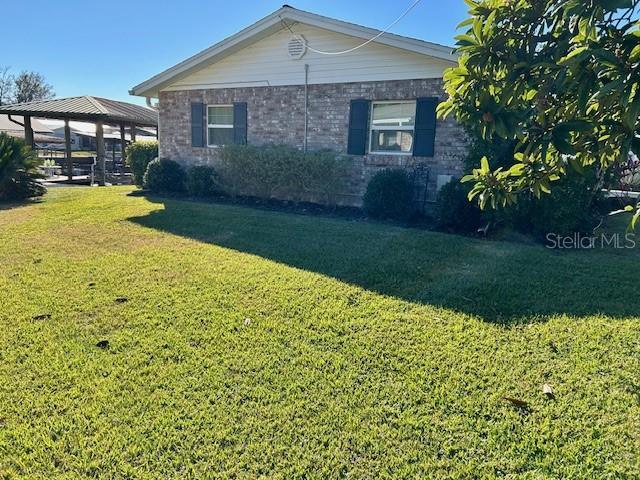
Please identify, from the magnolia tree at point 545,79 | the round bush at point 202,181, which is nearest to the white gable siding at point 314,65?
the round bush at point 202,181

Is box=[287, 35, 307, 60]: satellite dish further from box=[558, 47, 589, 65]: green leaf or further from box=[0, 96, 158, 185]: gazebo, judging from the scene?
box=[558, 47, 589, 65]: green leaf

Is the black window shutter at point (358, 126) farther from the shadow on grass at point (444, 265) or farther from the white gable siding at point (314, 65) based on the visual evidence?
the shadow on grass at point (444, 265)

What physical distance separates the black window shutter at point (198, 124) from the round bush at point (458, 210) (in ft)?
26.1

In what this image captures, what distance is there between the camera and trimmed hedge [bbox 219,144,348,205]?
34.0 ft

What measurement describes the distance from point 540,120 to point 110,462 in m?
2.89

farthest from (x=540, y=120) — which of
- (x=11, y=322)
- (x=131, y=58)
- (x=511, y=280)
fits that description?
(x=131, y=58)

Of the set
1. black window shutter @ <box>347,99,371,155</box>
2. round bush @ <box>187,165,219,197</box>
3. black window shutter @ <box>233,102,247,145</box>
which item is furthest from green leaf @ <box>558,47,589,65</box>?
black window shutter @ <box>233,102,247,145</box>

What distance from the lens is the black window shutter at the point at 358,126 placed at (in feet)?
34.2

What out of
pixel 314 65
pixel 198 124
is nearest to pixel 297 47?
pixel 314 65

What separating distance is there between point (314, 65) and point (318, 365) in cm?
942

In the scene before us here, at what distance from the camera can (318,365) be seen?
3234mm

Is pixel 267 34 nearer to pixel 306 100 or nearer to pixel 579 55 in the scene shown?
pixel 306 100

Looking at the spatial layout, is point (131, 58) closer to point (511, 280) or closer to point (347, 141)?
point (347, 141)

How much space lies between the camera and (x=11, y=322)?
12.7 feet
